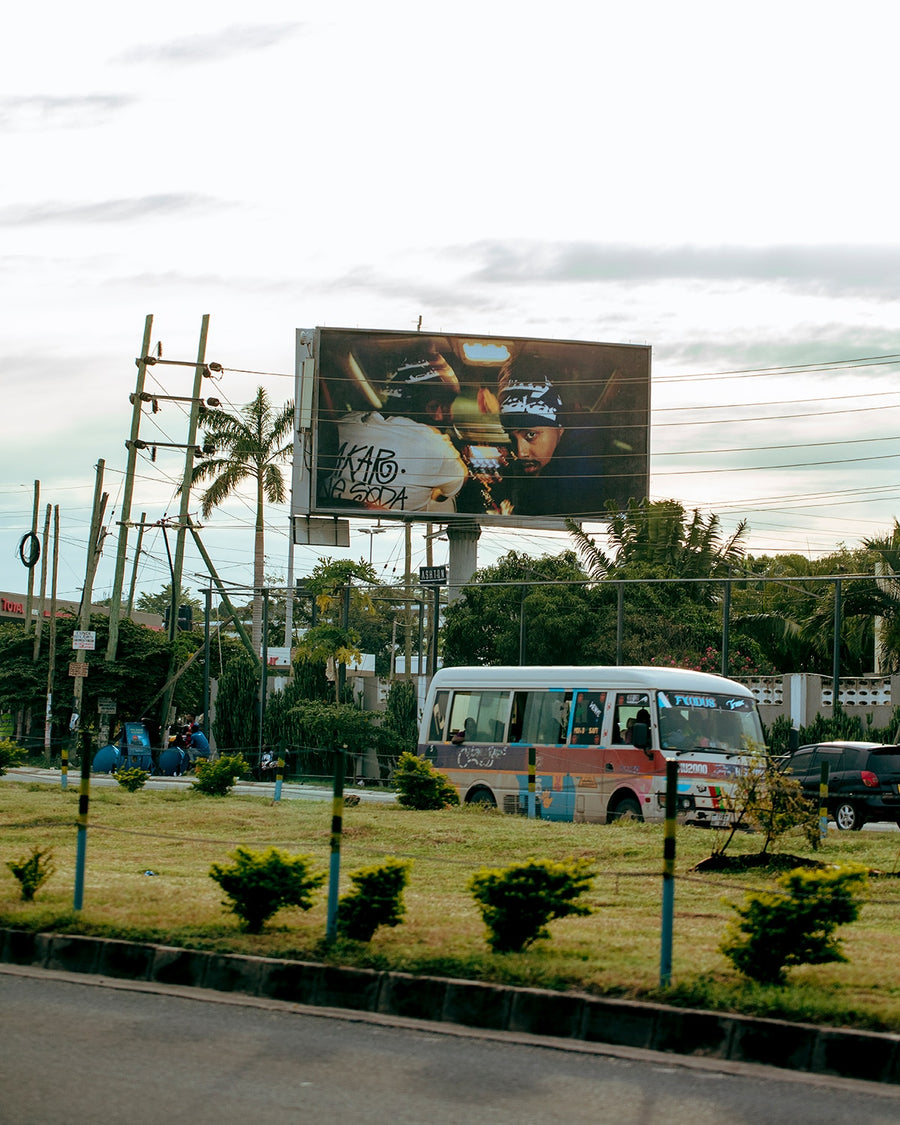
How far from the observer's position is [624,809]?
20.7 m

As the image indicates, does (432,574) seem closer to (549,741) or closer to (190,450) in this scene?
(190,450)

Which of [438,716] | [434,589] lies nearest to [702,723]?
[438,716]

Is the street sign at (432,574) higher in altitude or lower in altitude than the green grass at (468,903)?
higher

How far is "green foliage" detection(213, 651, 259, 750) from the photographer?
43656 millimetres

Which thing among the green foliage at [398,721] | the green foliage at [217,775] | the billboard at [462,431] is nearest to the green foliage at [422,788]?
the green foliage at [217,775]

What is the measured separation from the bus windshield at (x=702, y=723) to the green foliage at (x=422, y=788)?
353 cm

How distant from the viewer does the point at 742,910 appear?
7.83 meters

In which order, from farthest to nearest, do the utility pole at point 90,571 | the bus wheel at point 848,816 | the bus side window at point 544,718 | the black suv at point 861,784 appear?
the utility pole at point 90,571, the bus wheel at point 848,816, the black suv at point 861,784, the bus side window at point 544,718

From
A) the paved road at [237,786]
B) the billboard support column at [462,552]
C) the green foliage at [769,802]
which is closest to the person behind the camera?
the green foliage at [769,802]

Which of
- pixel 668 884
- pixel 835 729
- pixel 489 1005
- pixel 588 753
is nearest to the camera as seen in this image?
pixel 489 1005

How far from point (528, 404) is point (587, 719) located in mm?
28900

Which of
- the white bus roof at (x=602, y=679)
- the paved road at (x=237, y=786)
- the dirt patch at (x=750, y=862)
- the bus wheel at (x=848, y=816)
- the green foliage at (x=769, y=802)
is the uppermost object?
the white bus roof at (x=602, y=679)

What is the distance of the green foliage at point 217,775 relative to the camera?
77.2 feet

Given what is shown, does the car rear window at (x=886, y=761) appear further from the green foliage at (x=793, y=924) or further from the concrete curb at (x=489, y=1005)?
the concrete curb at (x=489, y=1005)
